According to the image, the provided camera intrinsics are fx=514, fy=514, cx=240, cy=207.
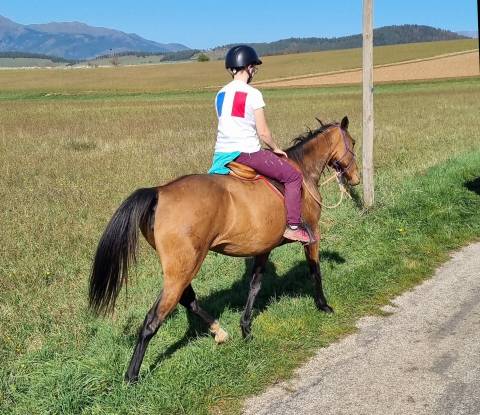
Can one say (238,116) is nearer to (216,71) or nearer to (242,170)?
(242,170)

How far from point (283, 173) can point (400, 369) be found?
2.12 metres

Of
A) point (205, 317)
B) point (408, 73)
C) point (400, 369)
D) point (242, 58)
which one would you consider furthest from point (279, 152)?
point (408, 73)

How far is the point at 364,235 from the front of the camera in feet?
27.8

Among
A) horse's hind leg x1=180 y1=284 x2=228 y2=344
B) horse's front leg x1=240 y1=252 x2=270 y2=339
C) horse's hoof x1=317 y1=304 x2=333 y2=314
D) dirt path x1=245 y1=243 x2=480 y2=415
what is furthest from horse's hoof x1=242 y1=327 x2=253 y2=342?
horse's hoof x1=317 y1=304 x2=333 y2=314

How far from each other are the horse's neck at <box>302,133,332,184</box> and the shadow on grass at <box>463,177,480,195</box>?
19.1ft

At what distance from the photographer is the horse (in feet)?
13.9

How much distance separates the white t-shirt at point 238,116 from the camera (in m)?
4.83

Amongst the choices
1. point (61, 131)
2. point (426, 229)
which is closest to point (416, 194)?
point (426, 229)

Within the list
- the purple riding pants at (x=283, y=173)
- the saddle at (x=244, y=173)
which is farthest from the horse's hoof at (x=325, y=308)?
the saddle at (x=244, y=173)

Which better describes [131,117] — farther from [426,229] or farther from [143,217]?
[143,217]

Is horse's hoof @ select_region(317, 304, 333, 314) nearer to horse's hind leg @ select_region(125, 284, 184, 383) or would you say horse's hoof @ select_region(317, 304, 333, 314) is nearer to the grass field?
the grass field

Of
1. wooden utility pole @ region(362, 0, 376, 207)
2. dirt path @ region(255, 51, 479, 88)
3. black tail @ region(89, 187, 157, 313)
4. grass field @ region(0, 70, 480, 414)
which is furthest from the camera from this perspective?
dirt path @ region(255, 51, 479, 88)

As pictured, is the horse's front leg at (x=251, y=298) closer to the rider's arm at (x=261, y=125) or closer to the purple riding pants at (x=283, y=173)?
the purple riding pants at (x=283, y=173)

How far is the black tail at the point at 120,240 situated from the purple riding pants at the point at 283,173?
115 centimetres
